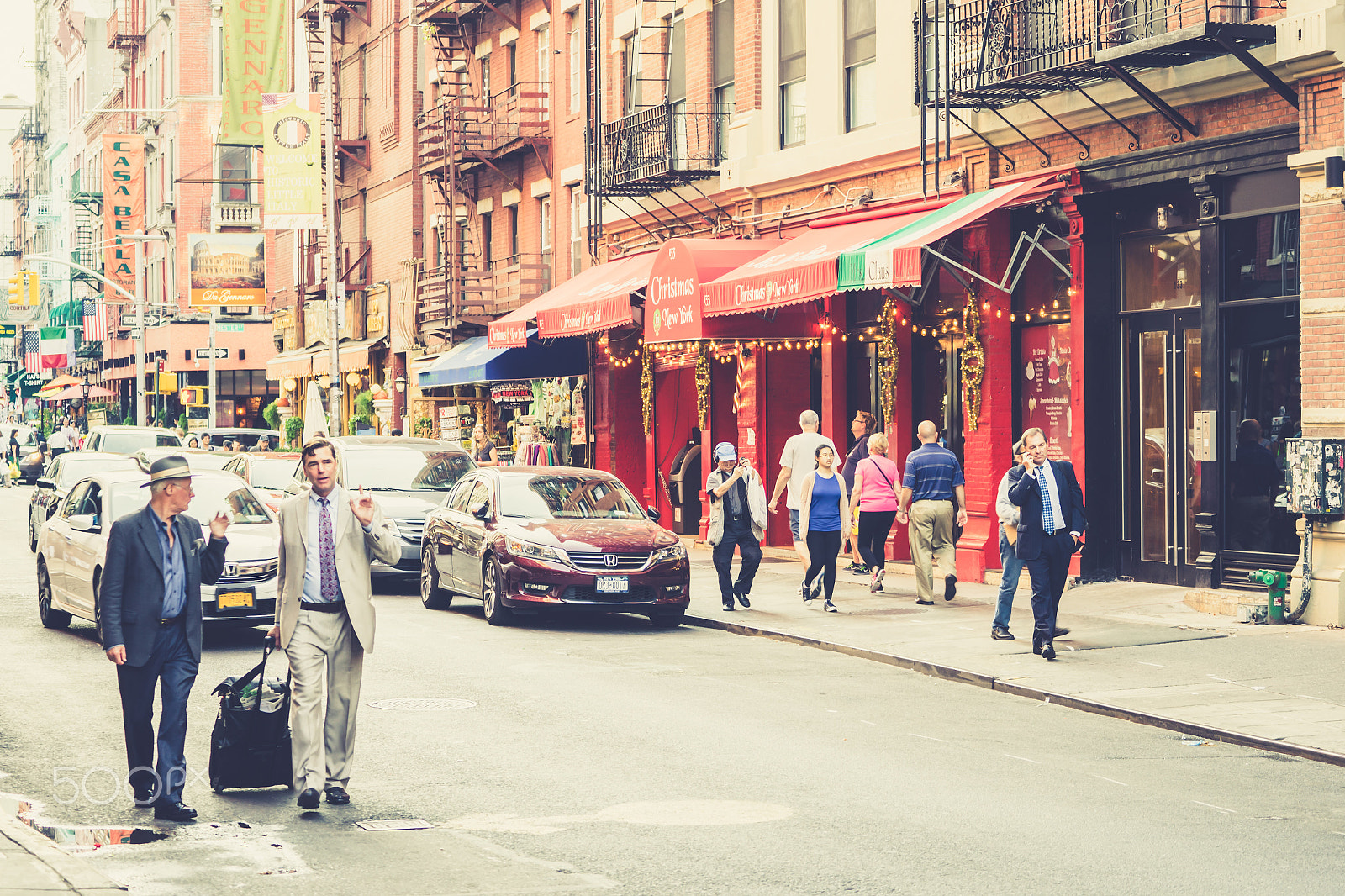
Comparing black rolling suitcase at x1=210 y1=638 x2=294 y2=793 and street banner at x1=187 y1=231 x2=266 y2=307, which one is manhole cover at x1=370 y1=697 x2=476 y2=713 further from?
street banner at x1=187 y1=231 x2=266 y2=307

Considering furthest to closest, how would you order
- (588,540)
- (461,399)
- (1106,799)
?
(461,399) → (588,540) → (1106,799)

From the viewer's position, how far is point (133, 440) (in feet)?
107

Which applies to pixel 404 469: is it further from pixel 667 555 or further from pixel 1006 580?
pixel 1006 580

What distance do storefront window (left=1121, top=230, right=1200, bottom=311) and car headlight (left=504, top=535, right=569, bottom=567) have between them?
6881 mm

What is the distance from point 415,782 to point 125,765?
1.73m

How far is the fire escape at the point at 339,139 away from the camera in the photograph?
44.1 meters

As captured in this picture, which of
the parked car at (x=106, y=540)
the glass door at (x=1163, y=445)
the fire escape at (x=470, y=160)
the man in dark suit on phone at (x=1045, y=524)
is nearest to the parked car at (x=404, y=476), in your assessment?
the parked car at (x=106, y=540)

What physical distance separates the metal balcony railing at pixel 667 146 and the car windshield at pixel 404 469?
664 centimetres

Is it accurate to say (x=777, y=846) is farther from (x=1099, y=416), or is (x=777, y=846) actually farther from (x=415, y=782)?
(x=1099, y=416)

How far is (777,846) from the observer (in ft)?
23.7

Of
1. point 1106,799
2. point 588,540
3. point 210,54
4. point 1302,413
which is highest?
point 210,54

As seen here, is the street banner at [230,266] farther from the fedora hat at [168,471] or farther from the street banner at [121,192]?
the fedora hat at [168,471]

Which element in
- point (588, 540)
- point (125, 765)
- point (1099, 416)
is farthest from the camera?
point (1099, 416)

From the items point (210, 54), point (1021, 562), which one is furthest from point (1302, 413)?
point (210, 54)
